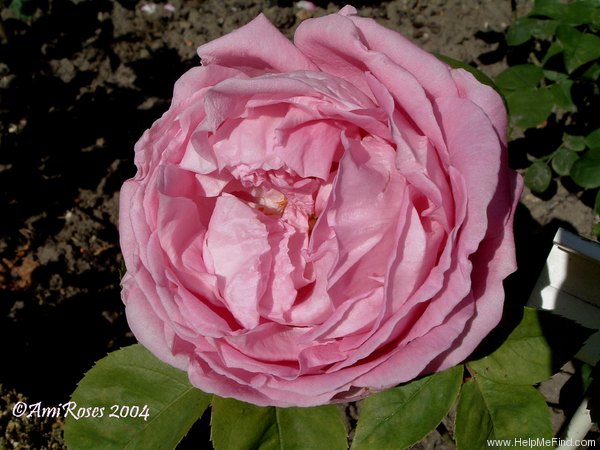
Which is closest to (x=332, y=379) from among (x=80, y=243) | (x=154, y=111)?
(x=80, y=243)

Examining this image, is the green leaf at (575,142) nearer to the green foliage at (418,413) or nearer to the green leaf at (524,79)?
the green leaf at (524,79)

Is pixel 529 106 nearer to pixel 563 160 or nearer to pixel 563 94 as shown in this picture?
pixel 563 94

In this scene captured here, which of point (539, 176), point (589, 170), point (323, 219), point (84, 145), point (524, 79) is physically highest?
point (323, 219)

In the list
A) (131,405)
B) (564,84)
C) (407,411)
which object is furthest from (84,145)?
(407,411)

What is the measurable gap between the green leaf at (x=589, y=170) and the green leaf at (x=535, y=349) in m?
0.48

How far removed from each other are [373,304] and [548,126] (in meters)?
1.17

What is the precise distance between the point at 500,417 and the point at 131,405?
563 mm

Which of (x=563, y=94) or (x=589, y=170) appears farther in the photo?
(x=563, y=94)

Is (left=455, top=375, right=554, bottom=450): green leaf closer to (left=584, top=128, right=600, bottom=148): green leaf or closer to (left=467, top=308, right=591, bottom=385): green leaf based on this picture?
(left=467, top=308, right=591, bottom=385): green leaf

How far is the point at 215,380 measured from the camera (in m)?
0.76

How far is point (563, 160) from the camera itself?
1.62m

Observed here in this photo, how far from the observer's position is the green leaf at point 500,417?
2.88 ft

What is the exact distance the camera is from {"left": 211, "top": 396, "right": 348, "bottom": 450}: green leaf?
0.90 m

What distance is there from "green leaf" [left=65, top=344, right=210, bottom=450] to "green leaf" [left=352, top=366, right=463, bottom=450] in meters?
0.25
